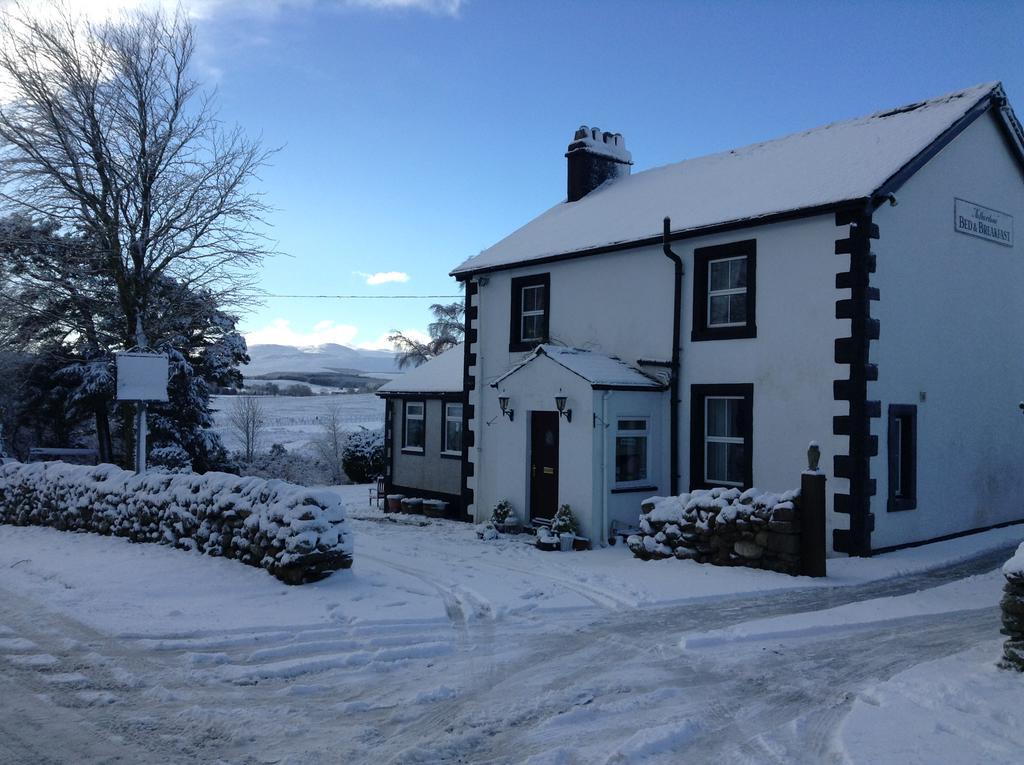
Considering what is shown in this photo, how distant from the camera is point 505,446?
15.9m

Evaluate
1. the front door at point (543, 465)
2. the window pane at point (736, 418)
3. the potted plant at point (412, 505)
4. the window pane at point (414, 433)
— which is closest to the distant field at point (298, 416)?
the window pane at point (414, 433)

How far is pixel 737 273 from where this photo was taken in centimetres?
1358

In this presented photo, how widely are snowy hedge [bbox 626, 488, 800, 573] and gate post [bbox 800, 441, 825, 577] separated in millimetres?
96

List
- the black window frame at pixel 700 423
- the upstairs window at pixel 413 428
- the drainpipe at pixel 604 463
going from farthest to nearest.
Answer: the upstairs window at pixel 413 428
the drainpipe at pixel 604 463
the black window frame at pixel 700 423

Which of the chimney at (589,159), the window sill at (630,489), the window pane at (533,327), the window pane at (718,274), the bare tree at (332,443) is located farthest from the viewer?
the bare tree at (332,443)

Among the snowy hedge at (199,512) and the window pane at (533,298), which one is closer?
the snowy hedge at (199,512)

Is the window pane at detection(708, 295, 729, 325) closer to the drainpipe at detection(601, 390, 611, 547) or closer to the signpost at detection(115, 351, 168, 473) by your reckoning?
the drainpipe at detection(601, 390, 611, 547)

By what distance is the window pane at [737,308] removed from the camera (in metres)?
13.4

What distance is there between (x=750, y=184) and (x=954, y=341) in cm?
439

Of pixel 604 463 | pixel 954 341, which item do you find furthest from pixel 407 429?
pixel 954 341

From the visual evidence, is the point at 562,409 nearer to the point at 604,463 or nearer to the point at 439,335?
the point at 604,463

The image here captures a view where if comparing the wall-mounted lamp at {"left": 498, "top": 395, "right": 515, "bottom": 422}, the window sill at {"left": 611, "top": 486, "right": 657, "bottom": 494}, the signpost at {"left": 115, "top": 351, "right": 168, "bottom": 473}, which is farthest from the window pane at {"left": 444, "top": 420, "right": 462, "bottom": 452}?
the signpost at {"left": 115, "top": 351, "right": 168, "bottom": 473}

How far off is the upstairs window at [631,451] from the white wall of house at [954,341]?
3862 millimetres

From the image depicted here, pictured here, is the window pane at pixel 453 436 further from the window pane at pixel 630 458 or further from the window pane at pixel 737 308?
the window pane at pixel 737 308
